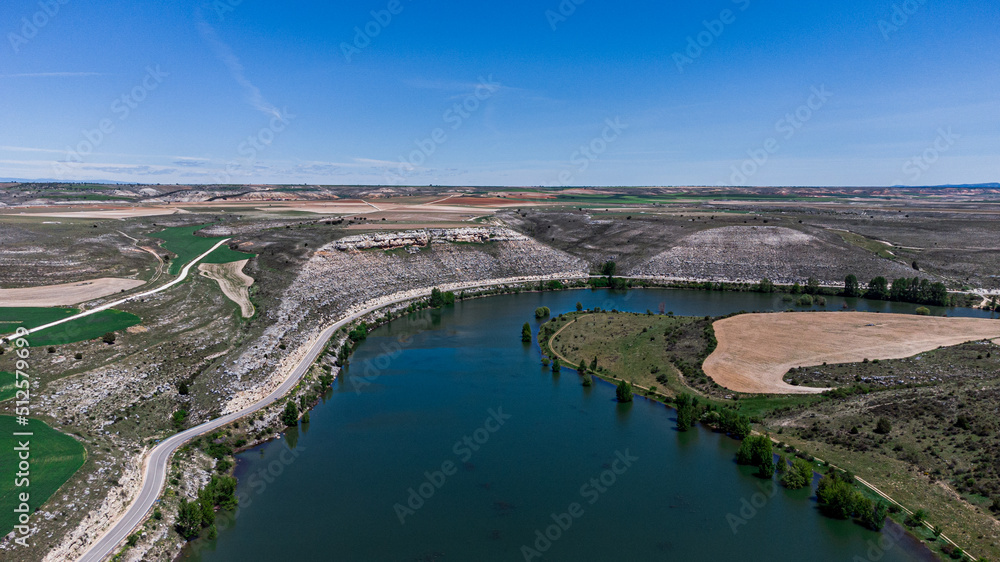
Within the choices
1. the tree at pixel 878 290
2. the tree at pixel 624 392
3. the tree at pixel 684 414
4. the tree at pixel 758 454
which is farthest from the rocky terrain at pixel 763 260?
the tree at pixel 758 454

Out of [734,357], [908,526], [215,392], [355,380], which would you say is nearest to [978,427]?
[908,526]

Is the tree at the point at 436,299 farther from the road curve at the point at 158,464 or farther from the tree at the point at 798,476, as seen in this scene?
the tree at the point at 798,476

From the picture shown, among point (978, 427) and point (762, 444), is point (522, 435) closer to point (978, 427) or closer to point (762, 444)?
point (762, 444)

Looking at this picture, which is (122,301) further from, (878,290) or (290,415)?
(878,290)

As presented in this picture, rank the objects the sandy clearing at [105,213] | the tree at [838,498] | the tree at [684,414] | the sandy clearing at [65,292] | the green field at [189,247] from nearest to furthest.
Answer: the tree at [838,498]
the tree at [684,414]
the sandy clearing at [65,292]
the green field at [189,247]
the sandy clearing at [105,213]

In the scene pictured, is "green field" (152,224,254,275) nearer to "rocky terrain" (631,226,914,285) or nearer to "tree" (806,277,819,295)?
"rocky terrain" (631,226,914,285)
